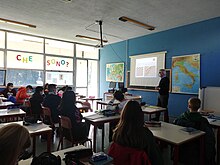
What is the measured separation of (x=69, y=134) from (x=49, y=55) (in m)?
5.88

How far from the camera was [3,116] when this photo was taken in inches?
125

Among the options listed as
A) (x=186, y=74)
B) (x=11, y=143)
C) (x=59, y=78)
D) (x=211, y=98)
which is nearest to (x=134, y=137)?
(x=11, y=143)

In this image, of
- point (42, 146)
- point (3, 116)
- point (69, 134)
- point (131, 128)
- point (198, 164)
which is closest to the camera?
point (131, 128)

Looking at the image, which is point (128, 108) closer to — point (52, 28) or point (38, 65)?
point (52, 28)

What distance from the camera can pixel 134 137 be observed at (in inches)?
62.6

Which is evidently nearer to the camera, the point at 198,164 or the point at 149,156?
the point at 149,156

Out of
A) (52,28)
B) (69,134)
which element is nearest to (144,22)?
(52,28)

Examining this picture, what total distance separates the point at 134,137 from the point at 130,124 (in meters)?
0.13

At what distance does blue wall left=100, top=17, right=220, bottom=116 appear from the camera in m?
5.16

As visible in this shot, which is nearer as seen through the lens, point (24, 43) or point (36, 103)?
point (36, 103)

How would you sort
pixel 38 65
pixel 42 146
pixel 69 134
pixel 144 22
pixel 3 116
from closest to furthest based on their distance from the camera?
pixel 69 134 < pixel 3 116 < pixel 42 146 < pixel 144 22 < pixel 38 65

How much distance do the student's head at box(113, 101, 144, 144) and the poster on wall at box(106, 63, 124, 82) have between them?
6731mm

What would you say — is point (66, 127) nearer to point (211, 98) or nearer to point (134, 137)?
point (134, 137)

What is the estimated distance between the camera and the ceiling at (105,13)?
423 cm
